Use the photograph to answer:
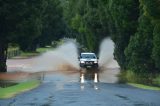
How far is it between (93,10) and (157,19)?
107 feet

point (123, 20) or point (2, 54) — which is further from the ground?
point (123, 20)

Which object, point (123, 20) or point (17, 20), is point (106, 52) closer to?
point (123, 20)

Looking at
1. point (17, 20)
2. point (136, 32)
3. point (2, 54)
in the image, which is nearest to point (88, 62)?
point (2, 54)

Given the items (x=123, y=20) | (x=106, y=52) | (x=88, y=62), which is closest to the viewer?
(x=123, y=20)

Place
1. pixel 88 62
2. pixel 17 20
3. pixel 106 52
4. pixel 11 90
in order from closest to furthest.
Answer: pixel 11 90 < pixel 17 20 < pixel 88 62 < pixel 106 52

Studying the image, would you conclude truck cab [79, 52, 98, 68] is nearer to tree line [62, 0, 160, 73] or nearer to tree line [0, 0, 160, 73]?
tree line [62, 0, 160, 73]

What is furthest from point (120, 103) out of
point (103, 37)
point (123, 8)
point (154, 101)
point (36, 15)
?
point (103, 37)

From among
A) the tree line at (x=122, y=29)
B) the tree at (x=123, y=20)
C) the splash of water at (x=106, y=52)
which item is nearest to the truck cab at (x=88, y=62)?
the tree line at (x=122, y=29)

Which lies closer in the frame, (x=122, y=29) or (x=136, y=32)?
(x=136, y=32)

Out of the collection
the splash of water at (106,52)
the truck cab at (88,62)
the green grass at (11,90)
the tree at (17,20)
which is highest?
the tree at (17,20)

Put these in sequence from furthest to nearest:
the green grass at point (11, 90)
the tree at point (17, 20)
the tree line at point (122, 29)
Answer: the tree at point (17, 20) < the tree line at point (122, 29) < the green grass at point (11, 90)

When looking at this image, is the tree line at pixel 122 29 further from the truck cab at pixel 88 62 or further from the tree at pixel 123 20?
the truck cab at pixel 88 62

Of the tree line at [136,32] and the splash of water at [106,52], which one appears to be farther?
the splash of water at [106,52]

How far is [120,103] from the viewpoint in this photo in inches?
924
